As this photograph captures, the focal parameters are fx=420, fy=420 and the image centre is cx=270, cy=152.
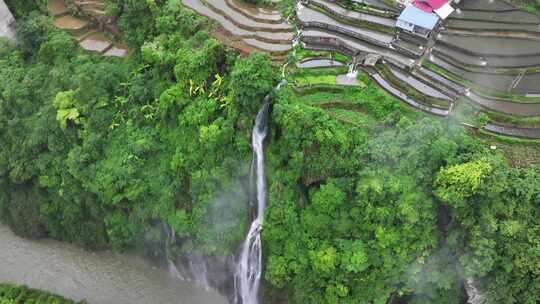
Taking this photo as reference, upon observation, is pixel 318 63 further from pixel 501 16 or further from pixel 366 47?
pixel 501 16

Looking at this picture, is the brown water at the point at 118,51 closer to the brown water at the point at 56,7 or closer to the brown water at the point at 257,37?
the brown water at the point at 56,7

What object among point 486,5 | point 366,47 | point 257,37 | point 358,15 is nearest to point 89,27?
point 257,37

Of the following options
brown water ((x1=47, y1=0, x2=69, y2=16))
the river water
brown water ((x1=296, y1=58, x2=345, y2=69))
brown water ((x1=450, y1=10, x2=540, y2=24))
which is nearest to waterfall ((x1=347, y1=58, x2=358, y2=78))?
brown water ((x1=296, y1=58, x2=345, y2=69))

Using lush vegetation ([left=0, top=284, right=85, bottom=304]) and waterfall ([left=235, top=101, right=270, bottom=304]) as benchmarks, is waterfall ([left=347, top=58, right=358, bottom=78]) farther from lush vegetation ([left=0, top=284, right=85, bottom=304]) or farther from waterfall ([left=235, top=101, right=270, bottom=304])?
lush vegetation ([left=0, top=284, right=85, bottom=304])

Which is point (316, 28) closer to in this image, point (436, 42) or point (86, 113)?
point (436, 42)

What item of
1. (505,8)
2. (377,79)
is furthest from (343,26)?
(505,8)
